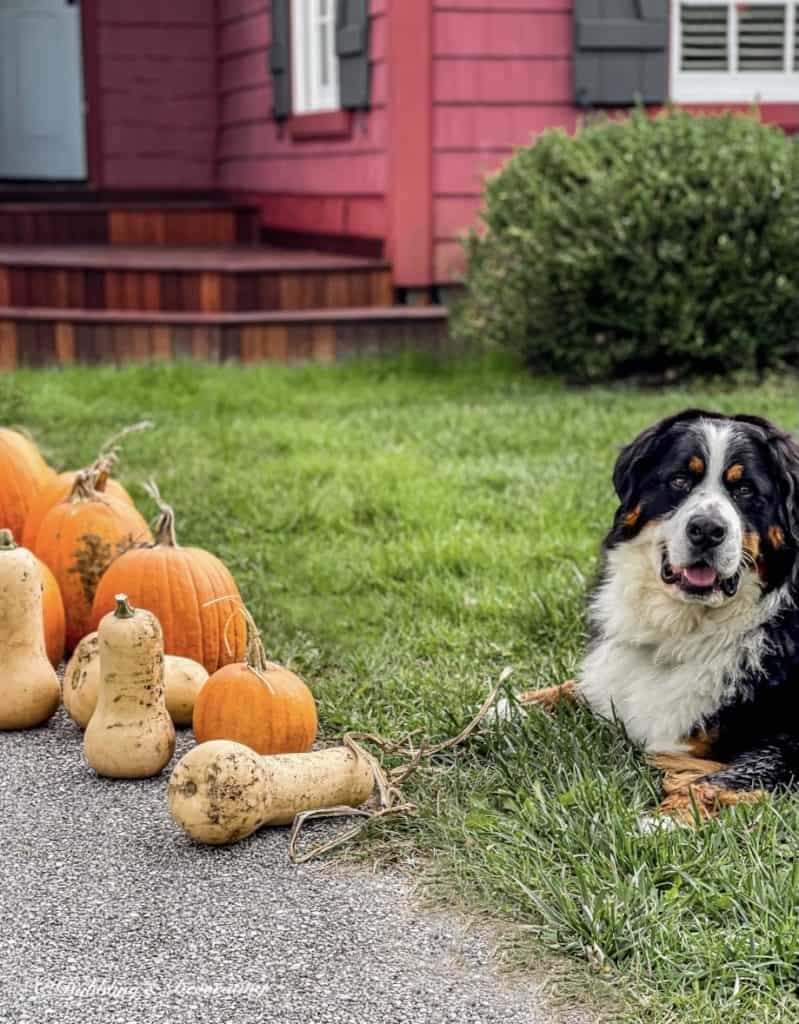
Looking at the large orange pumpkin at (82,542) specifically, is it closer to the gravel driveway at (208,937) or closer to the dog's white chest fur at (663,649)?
the gravel driveway at (208,937)

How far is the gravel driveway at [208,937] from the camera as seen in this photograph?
2.42 meters

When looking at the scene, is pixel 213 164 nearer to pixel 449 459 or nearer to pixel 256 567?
pixel 449 459

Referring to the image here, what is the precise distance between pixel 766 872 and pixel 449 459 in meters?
4.07

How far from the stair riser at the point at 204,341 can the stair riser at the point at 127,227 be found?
10.6 feet

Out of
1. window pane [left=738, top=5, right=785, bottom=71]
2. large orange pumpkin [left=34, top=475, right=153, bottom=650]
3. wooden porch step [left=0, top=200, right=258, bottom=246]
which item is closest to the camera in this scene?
large orange pumpkin [left=34, top=475, right=153, bottom=650]

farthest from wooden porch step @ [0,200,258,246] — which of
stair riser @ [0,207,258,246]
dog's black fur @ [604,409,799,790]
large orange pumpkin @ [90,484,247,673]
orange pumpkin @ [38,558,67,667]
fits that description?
dog's black fur @ [604,409,799,790]

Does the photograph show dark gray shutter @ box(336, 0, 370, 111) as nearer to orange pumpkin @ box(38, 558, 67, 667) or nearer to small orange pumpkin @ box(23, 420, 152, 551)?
small orange pumpkin @ box(23, 420, 152, 551)

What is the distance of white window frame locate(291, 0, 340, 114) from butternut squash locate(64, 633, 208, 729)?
837 centimetres

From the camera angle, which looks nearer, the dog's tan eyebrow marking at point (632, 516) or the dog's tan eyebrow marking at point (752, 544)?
the dog's tan eyebrow marking at point (752, 544)

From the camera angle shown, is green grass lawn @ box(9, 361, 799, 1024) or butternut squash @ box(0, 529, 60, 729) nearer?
green grass lawn @ box(9, 361, 799, 1024)

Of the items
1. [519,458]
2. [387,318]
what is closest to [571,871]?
[519,458]

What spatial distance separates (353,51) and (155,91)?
3.89m

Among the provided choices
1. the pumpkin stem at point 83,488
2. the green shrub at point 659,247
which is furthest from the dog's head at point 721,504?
the green shrub at point 659,247

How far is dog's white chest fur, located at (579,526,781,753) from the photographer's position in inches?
128
